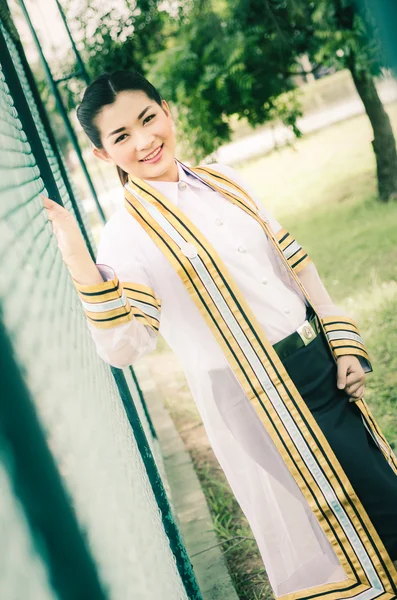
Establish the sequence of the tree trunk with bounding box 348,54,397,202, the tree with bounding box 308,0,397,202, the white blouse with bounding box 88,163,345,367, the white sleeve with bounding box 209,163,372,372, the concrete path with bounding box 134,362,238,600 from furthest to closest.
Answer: the tree trunk with bounding box 348,54,397,202, the tree with bounding box 308,0,397,202, the concrete path with bounding box 134,362,238,600, the white sleeve with bounding box 209,163,372,372, the white blouse with bounding box 88,163,345,367

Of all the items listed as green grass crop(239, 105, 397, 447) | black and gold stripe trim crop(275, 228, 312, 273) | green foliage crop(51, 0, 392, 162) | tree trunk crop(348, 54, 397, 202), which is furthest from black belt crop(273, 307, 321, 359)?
tree trunk crop(348, 54, 397, 202)

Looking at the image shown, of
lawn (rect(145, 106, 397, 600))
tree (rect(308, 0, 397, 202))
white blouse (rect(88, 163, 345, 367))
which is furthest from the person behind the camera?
tree (rect(308, 0, 397, 202))

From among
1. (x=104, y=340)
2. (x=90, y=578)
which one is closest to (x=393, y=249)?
(x=104, y=340)

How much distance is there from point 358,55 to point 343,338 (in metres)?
4.88

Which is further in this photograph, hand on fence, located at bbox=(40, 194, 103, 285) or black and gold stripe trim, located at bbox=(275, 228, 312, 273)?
black and gold stripe trim, located at bbox=(275, 228, 312, 273)

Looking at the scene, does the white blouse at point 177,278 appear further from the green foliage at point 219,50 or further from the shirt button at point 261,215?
the green foliage at point 219,50

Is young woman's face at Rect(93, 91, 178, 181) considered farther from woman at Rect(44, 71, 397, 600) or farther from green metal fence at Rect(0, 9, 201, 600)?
green metal fence at Rect(0, 9, 201, 600)

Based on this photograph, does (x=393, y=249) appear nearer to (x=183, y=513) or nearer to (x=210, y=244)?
(x=183, y=513)

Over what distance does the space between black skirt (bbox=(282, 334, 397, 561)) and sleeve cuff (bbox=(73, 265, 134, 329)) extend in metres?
0.49

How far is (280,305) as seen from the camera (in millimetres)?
1642

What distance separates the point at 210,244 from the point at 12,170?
661mm

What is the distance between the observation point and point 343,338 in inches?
69.7

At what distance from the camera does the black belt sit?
63.8 inches

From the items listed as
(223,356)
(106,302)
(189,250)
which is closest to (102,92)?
(189,250)
